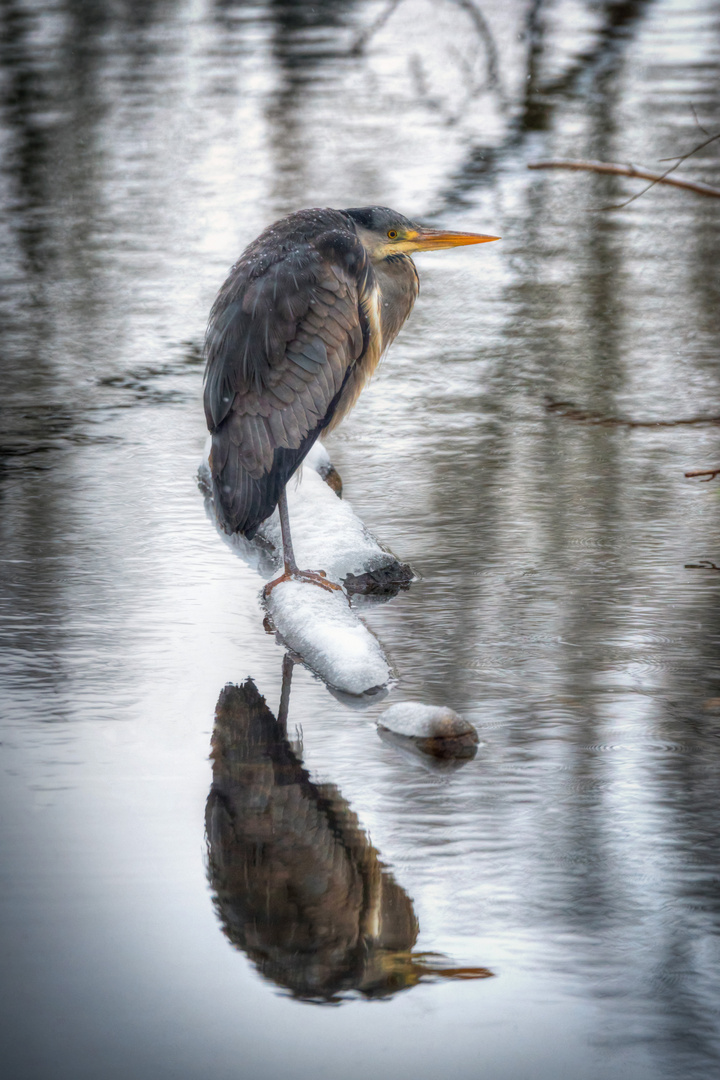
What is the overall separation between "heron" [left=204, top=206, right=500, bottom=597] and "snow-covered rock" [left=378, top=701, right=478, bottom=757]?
41.2 inches

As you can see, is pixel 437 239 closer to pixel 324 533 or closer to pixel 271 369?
pixel 271 369

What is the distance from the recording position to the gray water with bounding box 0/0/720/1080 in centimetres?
296

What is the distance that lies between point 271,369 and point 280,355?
0.06 metres

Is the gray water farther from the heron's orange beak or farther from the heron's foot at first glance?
the heron's orange beak

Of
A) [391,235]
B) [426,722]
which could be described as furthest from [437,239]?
[426,722]

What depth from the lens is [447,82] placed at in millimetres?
18266

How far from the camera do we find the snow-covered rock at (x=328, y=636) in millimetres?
4367

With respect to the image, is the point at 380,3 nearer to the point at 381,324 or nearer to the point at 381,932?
the point at 381,324

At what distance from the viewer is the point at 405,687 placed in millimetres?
4340

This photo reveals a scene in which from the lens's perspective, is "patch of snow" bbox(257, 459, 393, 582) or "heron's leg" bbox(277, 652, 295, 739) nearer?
"heron's leg" bbox(277, 652, 295, 739)

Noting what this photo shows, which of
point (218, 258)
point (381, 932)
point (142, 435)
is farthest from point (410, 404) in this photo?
point (381, 932)

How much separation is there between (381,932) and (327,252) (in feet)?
9.07

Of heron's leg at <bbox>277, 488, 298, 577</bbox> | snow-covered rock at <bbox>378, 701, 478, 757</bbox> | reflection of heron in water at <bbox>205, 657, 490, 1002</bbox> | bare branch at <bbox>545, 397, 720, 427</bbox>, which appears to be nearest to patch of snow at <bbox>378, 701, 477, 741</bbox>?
snow-covered rock at <bbox>378, 701, 478, 757</bbox>

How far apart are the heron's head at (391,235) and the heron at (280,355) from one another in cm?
22
